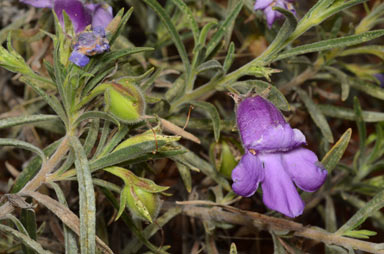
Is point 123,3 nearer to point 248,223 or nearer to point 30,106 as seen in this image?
point 30,106

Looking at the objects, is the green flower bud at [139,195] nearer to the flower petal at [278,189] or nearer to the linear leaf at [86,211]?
the linear leaf at [86,211]

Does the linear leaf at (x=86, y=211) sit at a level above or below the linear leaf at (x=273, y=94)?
below

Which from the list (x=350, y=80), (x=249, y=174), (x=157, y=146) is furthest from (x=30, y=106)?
(x=350, y=80)

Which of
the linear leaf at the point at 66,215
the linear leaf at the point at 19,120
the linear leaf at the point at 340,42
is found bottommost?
the linear leaf at the point at 66,215

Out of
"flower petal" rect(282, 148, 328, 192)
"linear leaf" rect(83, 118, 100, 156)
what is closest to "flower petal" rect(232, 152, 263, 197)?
"flower petal" rect(282, 148, 328, 192)

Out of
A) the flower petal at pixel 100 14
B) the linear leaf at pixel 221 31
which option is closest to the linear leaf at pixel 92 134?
the flower petal at pixel 100 14

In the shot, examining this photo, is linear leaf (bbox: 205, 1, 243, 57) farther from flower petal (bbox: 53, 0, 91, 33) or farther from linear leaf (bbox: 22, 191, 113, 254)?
linear leaf (bbox: 22, 191, 113, 254)
